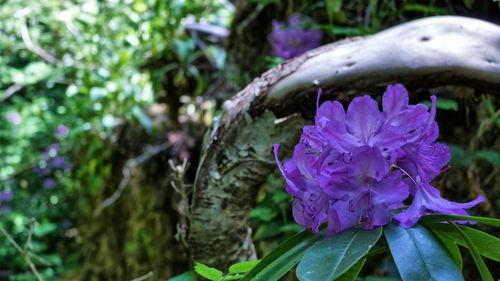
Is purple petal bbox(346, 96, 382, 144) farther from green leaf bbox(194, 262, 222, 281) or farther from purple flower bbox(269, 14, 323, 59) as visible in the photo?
purple flower bbox(269, 14, 323, 59)

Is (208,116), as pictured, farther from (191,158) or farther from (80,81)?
(80,81)

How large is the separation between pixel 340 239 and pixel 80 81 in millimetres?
2504

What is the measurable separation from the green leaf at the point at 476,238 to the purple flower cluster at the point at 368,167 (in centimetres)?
2

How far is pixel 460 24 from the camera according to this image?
42.3 inches

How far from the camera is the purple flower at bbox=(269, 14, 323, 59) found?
1721mm

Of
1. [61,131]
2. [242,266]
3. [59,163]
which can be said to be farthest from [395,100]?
[59,163]

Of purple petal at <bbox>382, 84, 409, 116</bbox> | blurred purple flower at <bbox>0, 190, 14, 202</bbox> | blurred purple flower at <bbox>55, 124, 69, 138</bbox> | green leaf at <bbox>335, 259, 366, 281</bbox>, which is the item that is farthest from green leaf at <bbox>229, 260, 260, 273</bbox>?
blurred purple flower at <bbox>0, 190, 14, 202</bbox>

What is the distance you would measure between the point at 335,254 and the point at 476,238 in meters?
0.19

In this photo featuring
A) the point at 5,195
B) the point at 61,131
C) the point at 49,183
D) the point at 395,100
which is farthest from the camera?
the point at 49,183

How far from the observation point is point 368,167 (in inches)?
24.5

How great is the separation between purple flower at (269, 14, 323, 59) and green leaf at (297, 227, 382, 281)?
1.15 meters

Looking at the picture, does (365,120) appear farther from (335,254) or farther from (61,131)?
(61,131)

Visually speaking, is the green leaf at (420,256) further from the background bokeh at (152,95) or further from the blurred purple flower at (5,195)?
the blurred purple flower at (5,195)

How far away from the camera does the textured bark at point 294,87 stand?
1.04 metres
